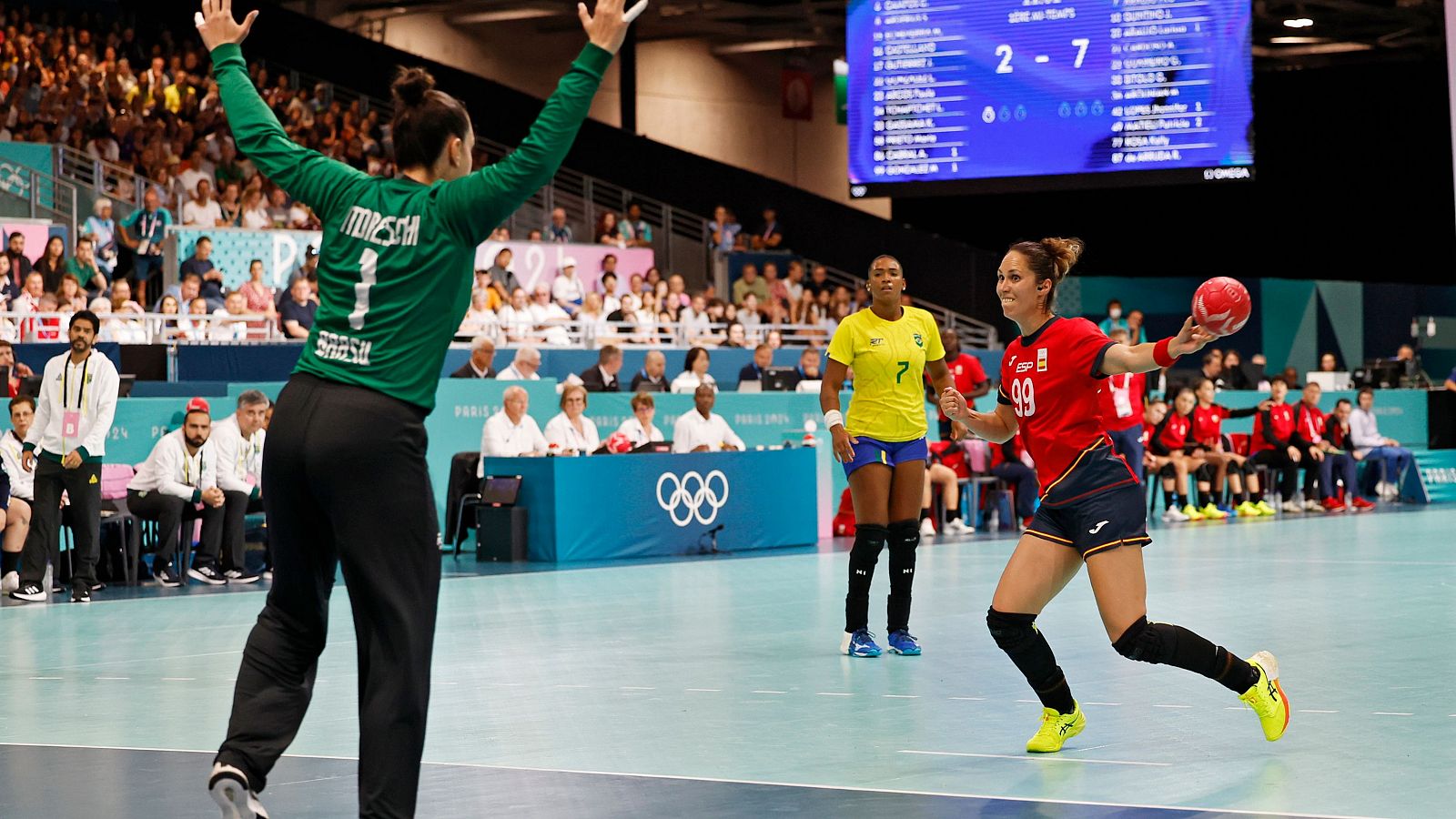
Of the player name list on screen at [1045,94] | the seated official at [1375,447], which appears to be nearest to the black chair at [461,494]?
the player name list on screen at [1045,94]

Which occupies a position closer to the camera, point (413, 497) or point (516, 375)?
point (413, 497)

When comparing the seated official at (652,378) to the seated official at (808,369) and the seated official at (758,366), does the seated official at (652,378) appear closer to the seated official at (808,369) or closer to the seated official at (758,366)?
the seated official at (758,366)

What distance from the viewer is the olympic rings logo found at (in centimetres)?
1513

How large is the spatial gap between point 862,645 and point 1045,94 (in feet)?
32.6

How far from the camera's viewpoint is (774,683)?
757cm

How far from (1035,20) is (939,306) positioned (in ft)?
31.1

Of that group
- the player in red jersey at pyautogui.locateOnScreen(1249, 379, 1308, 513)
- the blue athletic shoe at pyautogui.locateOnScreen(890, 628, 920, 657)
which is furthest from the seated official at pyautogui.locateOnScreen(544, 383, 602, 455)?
the player in red jersey at pyautogui.locateOnScreen(1249, 379, 1308, 513)

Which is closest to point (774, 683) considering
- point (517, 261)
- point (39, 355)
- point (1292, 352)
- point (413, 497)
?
point (413, 497)

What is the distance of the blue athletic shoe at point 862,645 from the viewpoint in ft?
27.4

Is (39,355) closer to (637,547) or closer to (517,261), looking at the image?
(637,547)

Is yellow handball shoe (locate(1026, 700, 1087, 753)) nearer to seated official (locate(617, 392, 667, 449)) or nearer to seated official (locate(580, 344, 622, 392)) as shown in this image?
seated official (locate(617, 392, 667, 449))

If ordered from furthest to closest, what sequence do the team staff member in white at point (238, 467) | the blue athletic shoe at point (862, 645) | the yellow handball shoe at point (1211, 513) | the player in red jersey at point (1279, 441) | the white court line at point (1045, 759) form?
the player in red jersey at point (1279, 441) → the yellow handball shoe at point (1211, 513) → the team staff member in white at point (238, 467) → the blue athletic shoe at point (862, 645) → the white court line at point (1045, 759)

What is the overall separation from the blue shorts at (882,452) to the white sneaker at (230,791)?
4.73 meters

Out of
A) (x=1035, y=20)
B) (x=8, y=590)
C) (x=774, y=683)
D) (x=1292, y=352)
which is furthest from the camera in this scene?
(x=1292, y=352)
